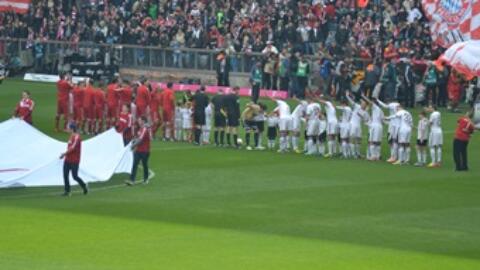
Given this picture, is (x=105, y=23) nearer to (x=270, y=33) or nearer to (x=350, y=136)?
(x=270, y=33)

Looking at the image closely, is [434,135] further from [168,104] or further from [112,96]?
[112,96]

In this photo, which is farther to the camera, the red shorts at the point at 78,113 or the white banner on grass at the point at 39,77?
the white banner on grass at the point at 39,77

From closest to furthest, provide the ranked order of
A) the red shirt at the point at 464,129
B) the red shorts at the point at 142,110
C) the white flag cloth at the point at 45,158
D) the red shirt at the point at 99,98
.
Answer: the white flag cloth at the point at 45,158, the red shirt at the point at 464,129, the red shorts at the point at 142,110, the red shirt at the point at 99,98

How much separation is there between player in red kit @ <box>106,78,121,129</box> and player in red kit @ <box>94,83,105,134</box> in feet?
0.88

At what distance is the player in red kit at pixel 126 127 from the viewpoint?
4268 cm

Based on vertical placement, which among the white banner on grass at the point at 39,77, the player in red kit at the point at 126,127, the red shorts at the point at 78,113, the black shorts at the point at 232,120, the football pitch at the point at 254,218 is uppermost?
the player in red kit at the point at 126,127

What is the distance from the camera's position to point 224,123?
49.4 m

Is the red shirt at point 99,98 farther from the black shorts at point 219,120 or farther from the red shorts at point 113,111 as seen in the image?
the black shorts at point 219,120

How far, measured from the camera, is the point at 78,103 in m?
52.3

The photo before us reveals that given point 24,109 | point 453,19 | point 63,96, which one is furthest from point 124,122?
point 453,19

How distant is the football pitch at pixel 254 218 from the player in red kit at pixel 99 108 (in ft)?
16.9

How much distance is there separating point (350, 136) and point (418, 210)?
1048 cm

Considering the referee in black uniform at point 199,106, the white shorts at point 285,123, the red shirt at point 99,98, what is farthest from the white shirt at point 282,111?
the red shirt at point 99,98

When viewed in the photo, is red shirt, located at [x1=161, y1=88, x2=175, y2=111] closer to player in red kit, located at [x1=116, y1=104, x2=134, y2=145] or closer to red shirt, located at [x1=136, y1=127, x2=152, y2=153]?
player in red kit, located at [x1=116, y1=104, x2=134, y2=145]
